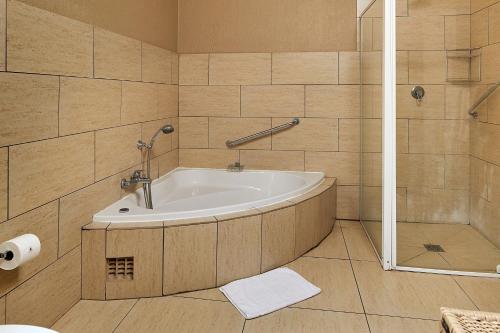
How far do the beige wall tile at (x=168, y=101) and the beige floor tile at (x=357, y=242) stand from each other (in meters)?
1.70

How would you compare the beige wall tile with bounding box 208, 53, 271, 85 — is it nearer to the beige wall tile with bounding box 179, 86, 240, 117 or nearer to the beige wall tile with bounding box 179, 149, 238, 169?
the beige wall tile with bounding box 179, 86, 240, 117

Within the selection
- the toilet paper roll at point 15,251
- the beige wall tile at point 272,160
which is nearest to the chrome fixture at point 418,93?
the beige wall tile at point 272,160

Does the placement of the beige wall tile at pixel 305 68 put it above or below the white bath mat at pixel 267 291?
above

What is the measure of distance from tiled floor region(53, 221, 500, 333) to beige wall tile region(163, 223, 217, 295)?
6cm

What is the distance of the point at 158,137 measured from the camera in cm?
305

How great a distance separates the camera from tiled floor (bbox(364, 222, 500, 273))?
2.38 metres

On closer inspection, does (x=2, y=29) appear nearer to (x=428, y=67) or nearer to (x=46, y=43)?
(x=46, y=43)

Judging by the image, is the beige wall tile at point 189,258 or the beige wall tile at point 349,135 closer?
the beige wall tile at point 189,258

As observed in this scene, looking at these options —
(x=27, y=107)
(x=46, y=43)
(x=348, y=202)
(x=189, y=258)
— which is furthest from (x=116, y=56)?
(x=348, y=202)

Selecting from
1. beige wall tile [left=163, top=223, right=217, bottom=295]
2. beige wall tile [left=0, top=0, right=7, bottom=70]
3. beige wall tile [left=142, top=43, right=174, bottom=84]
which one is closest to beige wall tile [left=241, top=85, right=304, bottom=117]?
beige wall tile [left=142, top=43, right=174, bottom=84]

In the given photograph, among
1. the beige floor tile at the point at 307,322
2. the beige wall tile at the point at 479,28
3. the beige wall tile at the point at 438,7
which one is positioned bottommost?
the beige floor tile at the point at 307,322

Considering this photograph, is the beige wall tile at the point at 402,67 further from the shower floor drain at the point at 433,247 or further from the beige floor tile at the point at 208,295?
the beige floor tile at the point at 208,295

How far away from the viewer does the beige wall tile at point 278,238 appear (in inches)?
92.0

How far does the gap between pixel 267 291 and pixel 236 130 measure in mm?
1716
